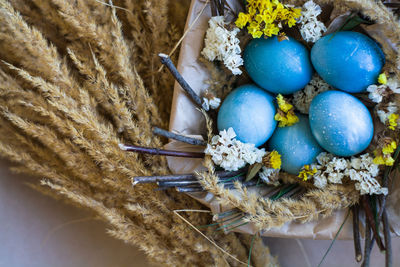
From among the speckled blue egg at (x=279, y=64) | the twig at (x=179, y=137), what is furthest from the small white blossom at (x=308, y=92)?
the twig at (x=179, y=137)

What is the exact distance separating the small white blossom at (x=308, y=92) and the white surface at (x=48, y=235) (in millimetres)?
595

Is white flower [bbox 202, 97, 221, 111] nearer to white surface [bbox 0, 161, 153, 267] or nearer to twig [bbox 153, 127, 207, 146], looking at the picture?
twig [bbox 153, 127, 207, 146]

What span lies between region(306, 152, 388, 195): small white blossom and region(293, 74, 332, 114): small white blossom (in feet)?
0.38

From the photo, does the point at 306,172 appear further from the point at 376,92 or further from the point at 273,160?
the point at 376,92

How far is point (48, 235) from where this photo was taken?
3.19 ft

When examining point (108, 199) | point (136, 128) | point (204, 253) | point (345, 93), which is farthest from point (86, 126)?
point (345, 93)

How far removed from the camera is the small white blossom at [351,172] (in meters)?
0.70

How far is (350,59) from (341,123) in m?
0.13

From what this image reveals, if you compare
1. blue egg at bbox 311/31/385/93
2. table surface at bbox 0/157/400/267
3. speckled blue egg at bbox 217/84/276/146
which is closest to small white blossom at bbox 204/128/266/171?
speckled blue egg at bbox 217/84/276/146

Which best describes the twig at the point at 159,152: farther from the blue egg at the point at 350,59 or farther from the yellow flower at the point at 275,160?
the blue egg at the point at 350,59

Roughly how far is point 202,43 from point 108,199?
423 mm

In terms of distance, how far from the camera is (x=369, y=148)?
2.41 ft

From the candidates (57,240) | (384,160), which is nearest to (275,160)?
(384,160)

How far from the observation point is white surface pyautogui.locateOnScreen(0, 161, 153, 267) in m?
0.96
